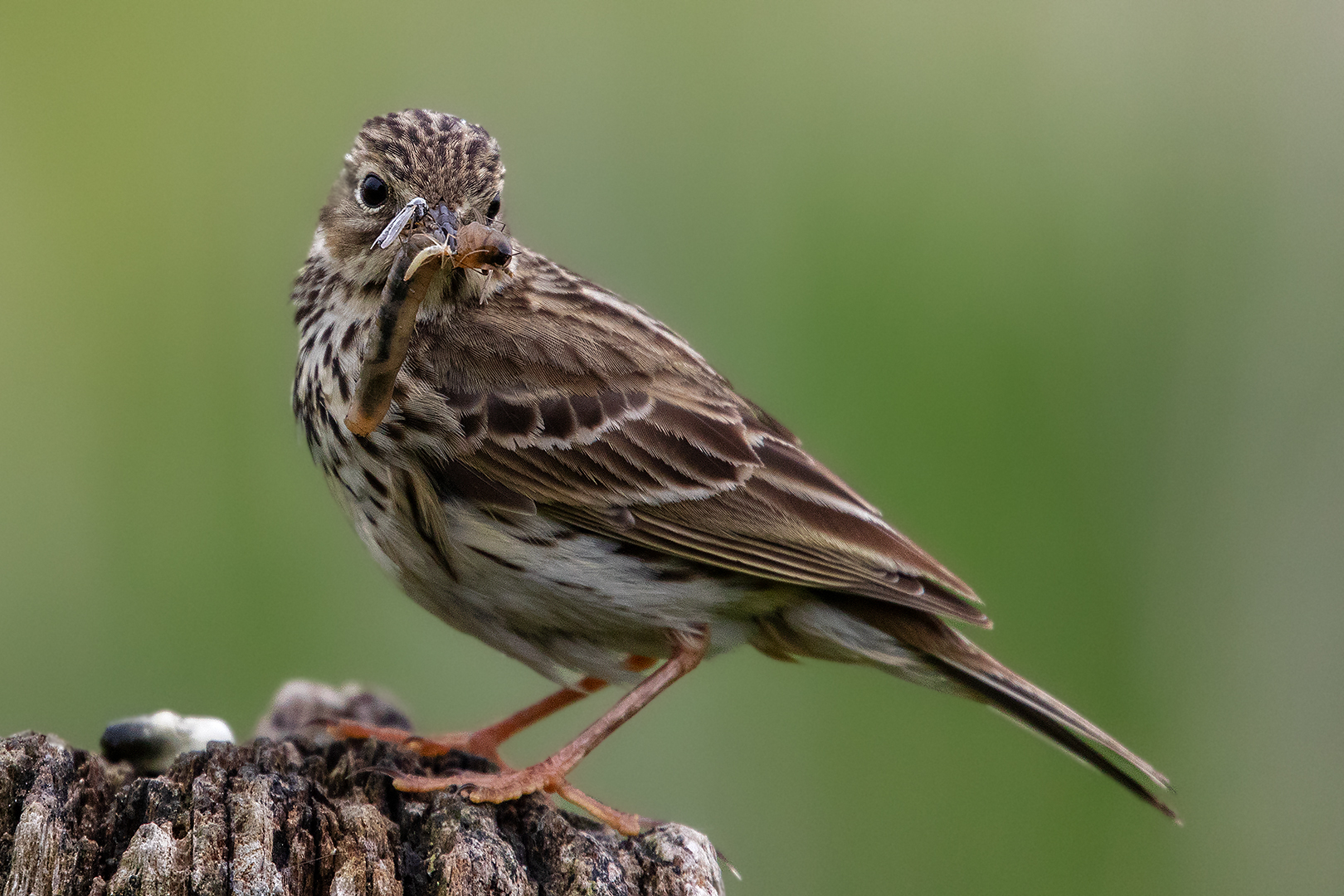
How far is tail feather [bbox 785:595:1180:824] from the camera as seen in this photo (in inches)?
225

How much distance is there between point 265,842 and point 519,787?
112 centimetres

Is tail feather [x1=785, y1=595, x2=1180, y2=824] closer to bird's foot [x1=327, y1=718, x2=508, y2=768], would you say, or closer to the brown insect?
bird's foot [x1=327, y1=718, x2=508, y2=768]

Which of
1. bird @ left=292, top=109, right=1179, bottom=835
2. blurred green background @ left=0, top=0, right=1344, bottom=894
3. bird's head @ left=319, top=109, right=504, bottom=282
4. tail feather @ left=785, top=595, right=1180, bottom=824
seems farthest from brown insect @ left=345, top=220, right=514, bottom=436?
blurred green background @ left=0, top=0, right=1344, bottom=894

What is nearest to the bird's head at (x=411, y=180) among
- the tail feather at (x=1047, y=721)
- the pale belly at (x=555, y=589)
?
the pale belly at (x=555, y=589)

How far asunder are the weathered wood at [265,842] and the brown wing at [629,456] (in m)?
1.23

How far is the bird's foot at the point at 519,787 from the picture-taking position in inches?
187

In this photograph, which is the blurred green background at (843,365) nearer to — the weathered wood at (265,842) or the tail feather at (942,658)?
the tail feather at (942,658)

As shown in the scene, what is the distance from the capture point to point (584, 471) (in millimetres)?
5500

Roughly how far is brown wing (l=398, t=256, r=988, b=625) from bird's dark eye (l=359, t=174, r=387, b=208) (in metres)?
0.51

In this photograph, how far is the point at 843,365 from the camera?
8.67 m

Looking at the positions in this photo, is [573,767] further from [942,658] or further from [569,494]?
[942,658]

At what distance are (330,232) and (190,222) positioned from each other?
4077mm

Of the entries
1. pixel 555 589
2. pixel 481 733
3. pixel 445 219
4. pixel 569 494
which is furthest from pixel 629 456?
pixel 481 733

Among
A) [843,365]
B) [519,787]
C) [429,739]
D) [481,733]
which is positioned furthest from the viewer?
[843,365]
